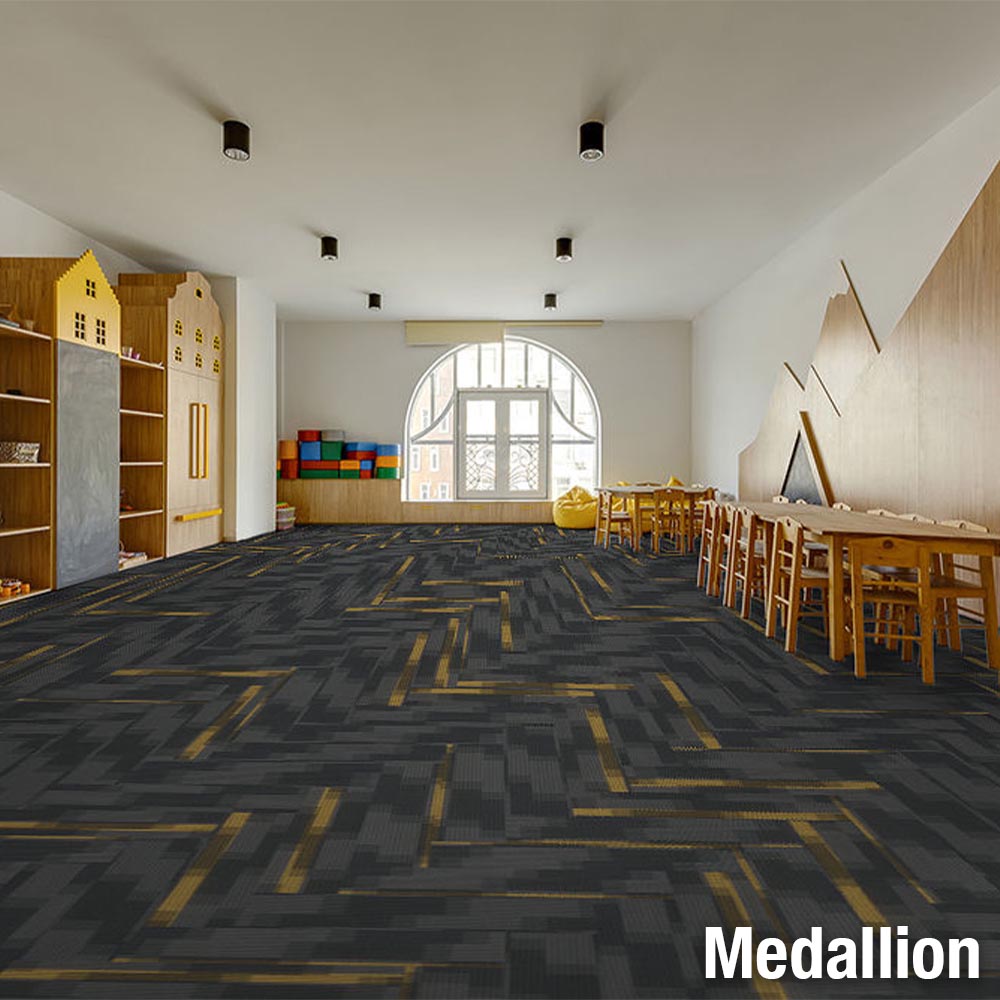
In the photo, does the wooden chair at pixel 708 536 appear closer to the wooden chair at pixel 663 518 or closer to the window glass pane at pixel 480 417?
the wooden chair at pixel 663 518

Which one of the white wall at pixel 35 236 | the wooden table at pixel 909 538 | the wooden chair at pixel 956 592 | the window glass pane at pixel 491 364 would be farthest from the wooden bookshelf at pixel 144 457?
the wooden chair at pixel 956 592

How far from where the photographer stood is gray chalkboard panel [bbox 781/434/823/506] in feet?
21.4

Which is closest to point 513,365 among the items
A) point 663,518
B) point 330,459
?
point 330,459

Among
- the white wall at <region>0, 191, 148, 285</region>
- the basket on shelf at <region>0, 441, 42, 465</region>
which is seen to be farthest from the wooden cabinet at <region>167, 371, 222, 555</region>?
the basket on shelf at <region>0, 441, 42, 465</region>

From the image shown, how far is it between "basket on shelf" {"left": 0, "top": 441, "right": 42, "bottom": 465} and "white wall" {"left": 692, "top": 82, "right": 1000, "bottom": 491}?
654 centimetres

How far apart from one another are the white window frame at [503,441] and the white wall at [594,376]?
0.87m

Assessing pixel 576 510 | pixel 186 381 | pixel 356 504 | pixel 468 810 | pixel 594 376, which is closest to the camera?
pixel 468 810

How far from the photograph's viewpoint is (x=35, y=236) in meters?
6.29

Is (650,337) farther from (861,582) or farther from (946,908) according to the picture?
(946,908)

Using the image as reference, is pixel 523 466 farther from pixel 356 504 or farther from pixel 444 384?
pixel 356 504

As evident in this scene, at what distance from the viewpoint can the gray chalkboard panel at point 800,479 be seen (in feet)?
21.4

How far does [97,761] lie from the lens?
2291mm

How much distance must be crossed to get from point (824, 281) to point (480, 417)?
6.11 m

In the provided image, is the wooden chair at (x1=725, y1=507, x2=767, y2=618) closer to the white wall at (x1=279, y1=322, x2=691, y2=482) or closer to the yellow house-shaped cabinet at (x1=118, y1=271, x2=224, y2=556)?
the yellow house-shaped cabinet at (x1=118, y1=271, x2=224, y2=556)
